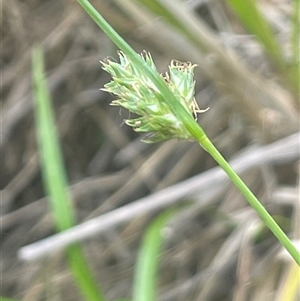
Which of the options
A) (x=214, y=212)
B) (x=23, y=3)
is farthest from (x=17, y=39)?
(x=214, y=212)

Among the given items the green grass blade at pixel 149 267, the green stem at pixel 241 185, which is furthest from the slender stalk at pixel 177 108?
the green grass blade at pixel 149 267

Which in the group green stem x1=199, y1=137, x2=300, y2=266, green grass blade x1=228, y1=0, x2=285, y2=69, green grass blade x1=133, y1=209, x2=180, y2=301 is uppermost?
green grass blade x1=228, y1=0, x2=285, y2=69

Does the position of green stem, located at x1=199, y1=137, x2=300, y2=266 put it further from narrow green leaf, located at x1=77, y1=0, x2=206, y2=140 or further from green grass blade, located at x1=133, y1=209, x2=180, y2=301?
green grass blade, located at x1=133, y1=209, x2=180, y2=301

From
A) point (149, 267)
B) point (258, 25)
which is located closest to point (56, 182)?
point (149, 267)

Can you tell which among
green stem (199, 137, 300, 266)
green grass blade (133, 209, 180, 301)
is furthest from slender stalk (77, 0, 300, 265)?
green grass blade (133, 209, 180, 301)

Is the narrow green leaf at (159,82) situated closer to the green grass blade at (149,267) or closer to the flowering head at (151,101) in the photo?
the flowering head at (151,101)

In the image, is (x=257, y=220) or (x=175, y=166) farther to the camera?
(x=175, y=166)

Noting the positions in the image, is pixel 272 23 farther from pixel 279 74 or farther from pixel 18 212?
pixel 18 212

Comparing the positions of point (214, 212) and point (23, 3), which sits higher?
point (23, 3)
